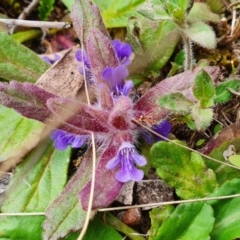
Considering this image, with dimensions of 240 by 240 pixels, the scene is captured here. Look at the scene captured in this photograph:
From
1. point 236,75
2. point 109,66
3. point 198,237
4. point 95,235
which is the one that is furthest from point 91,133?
point 236,75

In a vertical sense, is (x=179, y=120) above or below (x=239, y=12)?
below

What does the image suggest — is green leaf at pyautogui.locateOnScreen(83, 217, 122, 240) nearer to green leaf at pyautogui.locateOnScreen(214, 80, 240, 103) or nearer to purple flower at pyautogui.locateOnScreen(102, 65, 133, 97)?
purple flower at pyautogui.locateOnScreen(102, 65, 133, 97)

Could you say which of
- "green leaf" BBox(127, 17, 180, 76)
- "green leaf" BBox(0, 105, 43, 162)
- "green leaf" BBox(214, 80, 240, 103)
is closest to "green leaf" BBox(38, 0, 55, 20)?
"green leaf" BBox(127, 17, 180, 76)

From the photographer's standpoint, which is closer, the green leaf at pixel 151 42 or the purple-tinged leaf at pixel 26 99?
the purple-tinged leaf at pixel 26 99

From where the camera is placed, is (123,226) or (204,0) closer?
(123,226)

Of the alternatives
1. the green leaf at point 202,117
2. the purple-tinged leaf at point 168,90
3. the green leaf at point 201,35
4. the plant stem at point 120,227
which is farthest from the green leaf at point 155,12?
the plant stem at point 120,227

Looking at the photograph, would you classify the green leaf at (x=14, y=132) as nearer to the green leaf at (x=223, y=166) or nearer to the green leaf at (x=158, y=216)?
the green leaf at (x=158, y=216)

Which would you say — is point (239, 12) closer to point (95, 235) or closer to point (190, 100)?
point (190, 100)
